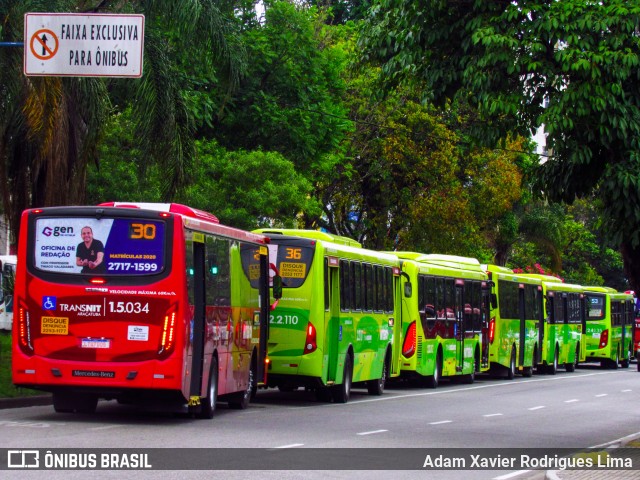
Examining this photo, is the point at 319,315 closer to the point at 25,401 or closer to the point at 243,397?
the point at 243,397

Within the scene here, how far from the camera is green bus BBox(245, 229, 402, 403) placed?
2209cm

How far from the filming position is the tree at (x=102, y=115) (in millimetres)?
21859

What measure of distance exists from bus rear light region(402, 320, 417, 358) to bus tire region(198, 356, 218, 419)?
11.6 meters

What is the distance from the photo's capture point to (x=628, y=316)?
178 feet

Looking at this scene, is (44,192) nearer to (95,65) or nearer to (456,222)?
(95,65)

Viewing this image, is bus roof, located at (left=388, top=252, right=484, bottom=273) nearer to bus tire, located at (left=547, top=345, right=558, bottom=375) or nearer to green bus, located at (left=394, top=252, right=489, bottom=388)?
green bus, located at (left=394, top=252, right=489, bottom=388)

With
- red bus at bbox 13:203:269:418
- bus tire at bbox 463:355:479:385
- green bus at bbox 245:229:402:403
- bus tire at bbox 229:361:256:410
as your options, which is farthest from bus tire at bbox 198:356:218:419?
bus tire at bbox 463:355:479:385

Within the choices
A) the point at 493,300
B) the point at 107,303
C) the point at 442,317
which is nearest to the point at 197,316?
the point at 107,303

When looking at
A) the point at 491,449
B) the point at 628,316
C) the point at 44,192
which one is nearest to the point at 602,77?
the point at 491,449

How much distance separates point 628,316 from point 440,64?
39.9 m

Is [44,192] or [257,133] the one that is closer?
[44,192]

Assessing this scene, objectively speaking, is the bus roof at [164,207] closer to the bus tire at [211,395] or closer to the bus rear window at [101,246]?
the bus rear window at [101,246]

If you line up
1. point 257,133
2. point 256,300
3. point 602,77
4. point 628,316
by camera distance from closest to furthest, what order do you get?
point 602,77 < point 256,300 < point 257,133 < point 628,316

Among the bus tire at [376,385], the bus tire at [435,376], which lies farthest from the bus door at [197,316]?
the bus tire at [435,376]
